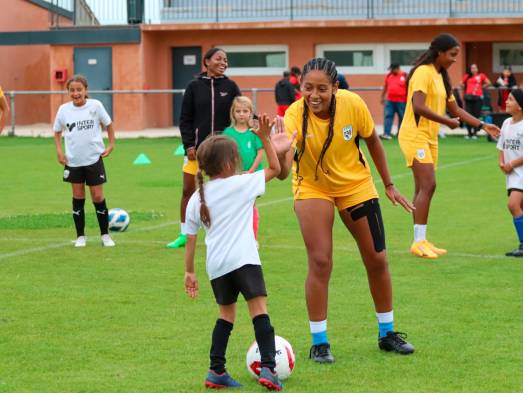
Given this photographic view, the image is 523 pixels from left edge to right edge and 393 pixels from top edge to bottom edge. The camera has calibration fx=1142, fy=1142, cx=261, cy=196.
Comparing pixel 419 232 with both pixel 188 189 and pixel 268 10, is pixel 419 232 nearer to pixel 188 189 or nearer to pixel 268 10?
pixel 188 189

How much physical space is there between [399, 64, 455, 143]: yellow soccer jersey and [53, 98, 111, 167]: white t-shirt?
3.18m

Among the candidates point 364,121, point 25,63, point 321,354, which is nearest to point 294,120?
point 364,121

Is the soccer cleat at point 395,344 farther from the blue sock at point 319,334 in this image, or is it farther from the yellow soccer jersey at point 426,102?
the yellow soccer jersey at point 426,102

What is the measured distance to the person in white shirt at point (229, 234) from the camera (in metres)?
6.21

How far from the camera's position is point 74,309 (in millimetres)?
8617

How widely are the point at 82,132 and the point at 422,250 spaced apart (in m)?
3.68

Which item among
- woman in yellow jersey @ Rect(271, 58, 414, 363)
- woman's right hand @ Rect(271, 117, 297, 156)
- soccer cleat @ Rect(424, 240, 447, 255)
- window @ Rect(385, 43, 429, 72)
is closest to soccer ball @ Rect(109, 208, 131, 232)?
soccer cleat @ Rect(424, 240, 447, 255)

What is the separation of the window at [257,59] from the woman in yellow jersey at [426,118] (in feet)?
94.8

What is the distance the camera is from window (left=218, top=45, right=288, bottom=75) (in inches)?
1571

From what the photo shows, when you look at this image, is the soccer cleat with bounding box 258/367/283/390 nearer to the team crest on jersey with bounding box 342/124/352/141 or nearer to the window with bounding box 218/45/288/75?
the team crest on jersey with bounding box 342/124/352/141

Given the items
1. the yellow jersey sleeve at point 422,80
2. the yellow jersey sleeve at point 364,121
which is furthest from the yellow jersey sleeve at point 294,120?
the yellow jersey sleeve at point 422,80

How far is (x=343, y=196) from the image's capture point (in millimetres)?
7141

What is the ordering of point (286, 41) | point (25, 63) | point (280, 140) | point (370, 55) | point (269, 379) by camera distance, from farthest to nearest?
point (25, 63) → point (286, 41) → point (370, 55) → point (280, 140) → point (269, 379)

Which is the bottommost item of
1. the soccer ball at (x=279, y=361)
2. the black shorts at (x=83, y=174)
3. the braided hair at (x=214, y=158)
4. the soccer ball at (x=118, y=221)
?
the soccer ball at (x=279, y=361)
